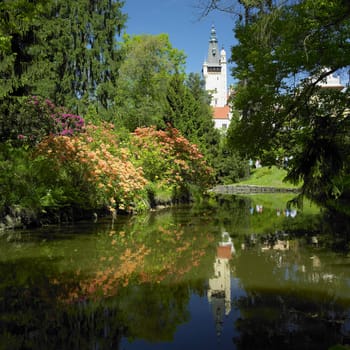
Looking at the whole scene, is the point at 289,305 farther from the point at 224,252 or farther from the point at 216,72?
the point at 216,72

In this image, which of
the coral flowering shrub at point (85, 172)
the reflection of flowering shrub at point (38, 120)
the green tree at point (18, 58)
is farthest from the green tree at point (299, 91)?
the reflection of flowering shrub at point (38, 120)

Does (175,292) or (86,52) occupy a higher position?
(86,52)

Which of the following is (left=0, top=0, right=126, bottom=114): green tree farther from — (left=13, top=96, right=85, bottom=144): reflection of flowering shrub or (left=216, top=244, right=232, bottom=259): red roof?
(left=216, top=244, right=232, bottom=259): red roof

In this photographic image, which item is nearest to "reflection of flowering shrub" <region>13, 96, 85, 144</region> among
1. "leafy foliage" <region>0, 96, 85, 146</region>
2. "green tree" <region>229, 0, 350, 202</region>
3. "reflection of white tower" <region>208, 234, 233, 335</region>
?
"leafy foliage" <region>0, 96, 85, 146</region>

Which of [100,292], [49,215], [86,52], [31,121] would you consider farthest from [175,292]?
[86,52]

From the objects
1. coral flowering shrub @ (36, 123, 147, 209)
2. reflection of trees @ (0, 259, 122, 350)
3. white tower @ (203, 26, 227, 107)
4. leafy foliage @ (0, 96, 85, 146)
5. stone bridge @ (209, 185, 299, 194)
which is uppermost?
white tower @ (203, 26, 227, 107)

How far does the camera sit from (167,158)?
68.2 feet

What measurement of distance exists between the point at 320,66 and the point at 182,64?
29.5 m

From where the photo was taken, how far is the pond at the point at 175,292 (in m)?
3.79

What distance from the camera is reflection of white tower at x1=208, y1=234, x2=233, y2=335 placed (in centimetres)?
447

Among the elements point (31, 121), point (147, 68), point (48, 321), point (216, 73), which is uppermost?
point (216, 73)

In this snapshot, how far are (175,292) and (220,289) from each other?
56 cm

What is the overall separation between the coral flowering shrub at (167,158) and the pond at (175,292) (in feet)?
32.0

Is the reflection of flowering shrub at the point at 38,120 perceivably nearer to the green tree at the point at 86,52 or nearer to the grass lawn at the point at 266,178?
the green tree at the point at 86,52
